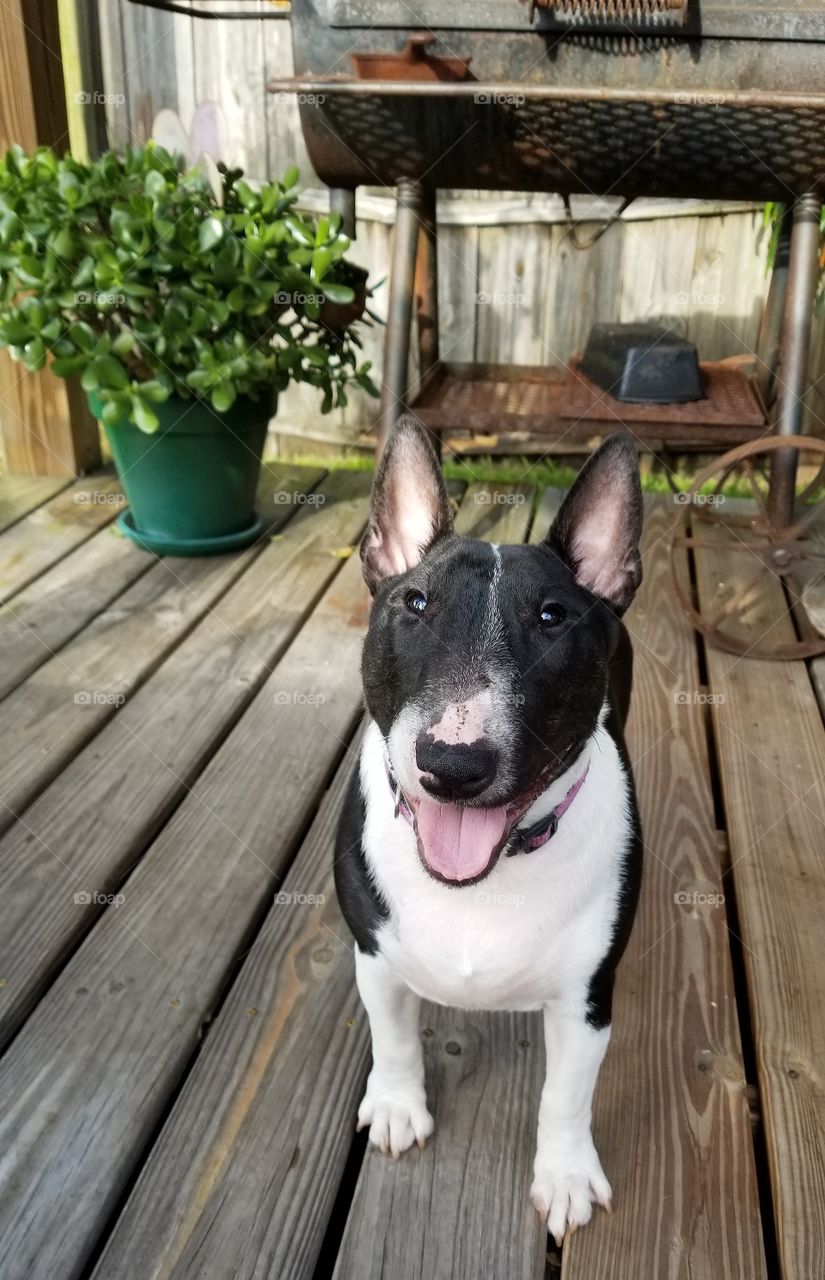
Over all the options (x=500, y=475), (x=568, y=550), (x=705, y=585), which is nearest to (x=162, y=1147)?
(x=568, y=550)

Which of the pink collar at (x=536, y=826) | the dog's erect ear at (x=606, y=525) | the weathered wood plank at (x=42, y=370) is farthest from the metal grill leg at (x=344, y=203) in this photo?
the pink collar at (x=536, y=826)

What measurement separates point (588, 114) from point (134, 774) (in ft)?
6.31

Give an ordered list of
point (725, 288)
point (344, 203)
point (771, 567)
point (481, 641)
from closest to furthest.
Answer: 1. point (481, 641)
2. point (771, 567)
3. point (344, 203)
4. point (725, 288)

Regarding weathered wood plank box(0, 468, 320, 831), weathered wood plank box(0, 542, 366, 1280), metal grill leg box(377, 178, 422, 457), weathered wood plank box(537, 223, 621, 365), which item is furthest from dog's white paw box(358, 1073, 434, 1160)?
weathered wood plank box(537, 223, 621, 365)

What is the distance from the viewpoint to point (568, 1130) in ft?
4.28

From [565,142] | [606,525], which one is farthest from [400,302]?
[606,525]

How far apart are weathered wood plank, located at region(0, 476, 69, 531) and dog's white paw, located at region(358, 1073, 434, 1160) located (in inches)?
97.7

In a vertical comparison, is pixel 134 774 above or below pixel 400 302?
below

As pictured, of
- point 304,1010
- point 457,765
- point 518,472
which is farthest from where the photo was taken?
point 518,472

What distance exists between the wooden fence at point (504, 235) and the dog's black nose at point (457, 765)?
3428 mm

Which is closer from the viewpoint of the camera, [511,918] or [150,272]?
[511,918]

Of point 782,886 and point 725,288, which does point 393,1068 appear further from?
point 725,288

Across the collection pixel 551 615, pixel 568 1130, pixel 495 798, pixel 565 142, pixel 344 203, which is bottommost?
pixel 568 1130

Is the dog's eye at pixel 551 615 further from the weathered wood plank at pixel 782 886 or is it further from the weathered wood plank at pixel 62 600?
the weathered wood plank at pixel 62 600
